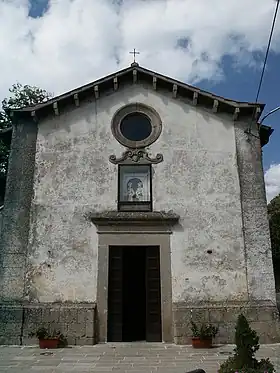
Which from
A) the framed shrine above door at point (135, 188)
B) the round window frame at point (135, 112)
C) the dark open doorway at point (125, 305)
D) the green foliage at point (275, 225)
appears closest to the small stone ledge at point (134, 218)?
the framed shrine above door at point (135, 188)

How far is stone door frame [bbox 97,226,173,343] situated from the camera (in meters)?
9.99

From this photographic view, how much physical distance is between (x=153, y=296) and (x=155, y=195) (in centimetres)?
280

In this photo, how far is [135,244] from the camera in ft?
34.5

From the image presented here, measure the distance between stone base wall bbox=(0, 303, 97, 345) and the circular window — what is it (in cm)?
509

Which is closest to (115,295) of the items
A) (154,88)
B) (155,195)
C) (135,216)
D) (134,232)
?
(134,232)

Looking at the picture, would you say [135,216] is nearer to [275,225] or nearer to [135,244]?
[135,244]

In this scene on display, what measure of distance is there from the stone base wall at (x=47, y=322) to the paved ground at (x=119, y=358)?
31 centimetres

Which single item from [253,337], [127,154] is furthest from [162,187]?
[253,337]

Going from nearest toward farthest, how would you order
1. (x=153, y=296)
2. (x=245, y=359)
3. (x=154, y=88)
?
(x=245, y=359)
(x=153, y=296)
(x=154, y=88)

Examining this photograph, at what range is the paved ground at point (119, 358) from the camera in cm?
748

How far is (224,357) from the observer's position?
832cm

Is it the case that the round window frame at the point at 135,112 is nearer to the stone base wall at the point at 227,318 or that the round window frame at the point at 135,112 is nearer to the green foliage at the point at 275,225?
the stone base wall at the point at 227,318

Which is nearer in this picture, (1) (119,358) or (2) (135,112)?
(1) (119,358)

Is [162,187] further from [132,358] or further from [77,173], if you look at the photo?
[132,358]
